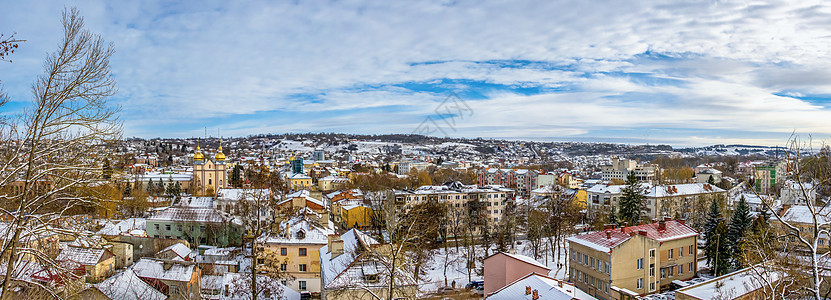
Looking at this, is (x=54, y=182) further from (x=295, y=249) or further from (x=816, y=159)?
(x=295, y=249)

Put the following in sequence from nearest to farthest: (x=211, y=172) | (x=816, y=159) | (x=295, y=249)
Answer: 1. (x=816, y=159)
2. (x=295, y=249)
3. (x=211, y=172)

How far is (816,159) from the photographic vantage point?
290 inches

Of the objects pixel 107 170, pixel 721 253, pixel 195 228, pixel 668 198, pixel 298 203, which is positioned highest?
pixel 107 170

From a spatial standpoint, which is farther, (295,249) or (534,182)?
(534,182)

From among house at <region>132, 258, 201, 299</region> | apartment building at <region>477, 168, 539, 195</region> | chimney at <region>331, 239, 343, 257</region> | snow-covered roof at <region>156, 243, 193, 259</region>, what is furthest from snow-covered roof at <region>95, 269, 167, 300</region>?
apartment building at <region>477, 168, 539, 195</region>

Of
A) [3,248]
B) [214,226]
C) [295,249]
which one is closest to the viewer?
[3,248]

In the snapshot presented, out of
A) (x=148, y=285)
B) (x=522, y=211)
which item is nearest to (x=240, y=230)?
(x=148, y=285)

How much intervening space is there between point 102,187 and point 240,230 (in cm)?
2864

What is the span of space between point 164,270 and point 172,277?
859 millimetres

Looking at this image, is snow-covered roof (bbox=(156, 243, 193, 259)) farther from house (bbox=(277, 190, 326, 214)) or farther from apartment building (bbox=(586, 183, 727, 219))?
apartment building (bbox=(586, 183, 727, 219))

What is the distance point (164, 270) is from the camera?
1952 centimetres

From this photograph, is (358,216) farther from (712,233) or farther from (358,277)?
(358,277)

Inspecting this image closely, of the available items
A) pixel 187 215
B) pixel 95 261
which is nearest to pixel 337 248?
pixel 95 261

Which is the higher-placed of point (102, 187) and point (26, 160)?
point (26, 160)
